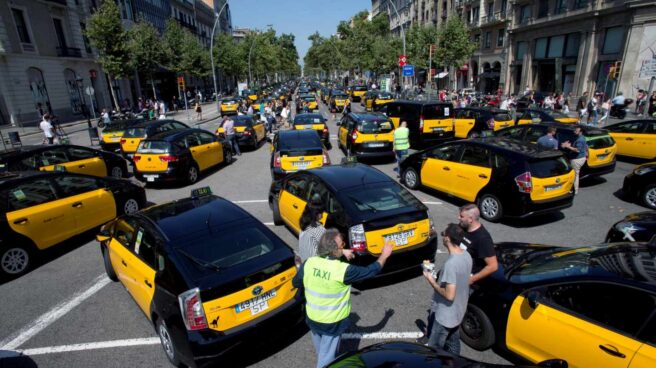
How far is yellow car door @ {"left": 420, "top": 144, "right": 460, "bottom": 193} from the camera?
8664mm

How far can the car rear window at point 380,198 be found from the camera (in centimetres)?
528

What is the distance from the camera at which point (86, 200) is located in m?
7.29

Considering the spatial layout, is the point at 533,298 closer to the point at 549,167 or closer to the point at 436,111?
the point at 549,167

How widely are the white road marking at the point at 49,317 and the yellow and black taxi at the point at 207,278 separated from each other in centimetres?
133

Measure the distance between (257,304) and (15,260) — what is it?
17.2 feet

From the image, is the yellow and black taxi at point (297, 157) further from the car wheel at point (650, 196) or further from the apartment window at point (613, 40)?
the apartment window at point (613, 40)

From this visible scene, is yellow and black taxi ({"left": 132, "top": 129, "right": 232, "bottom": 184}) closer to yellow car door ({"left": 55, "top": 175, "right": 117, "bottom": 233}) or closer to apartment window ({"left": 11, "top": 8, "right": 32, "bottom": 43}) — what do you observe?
yellow car door ({"left": 55, "top": 175, "right": 117, "bottom": 233})

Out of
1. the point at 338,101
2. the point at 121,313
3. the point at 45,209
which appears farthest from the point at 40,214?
the point at 338,101

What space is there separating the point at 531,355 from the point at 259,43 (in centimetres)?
8666

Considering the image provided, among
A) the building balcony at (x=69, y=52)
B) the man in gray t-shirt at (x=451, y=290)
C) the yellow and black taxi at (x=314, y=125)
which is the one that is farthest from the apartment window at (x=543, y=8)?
the building balcony at (x=69, y=52)

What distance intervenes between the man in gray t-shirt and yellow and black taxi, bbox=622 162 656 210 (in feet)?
25.7

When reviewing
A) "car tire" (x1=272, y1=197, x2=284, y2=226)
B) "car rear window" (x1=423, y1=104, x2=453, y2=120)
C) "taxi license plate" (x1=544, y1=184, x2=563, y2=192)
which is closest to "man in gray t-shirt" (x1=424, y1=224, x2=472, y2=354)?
"car tire" (x1=272, y1=197, x2=284, y2=226)

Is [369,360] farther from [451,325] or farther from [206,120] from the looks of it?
[206,120]

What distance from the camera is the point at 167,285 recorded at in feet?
12.3
